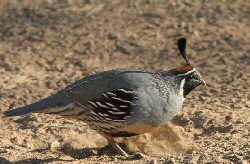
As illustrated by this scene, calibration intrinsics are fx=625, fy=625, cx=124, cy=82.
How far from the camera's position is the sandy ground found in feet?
18.2

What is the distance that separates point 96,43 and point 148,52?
0.72 m

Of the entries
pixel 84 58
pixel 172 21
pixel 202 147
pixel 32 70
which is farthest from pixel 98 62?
pixel 202 147

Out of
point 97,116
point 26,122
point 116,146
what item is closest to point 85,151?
point 116,146

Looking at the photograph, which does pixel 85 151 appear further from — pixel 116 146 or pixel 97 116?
pixel 97 116

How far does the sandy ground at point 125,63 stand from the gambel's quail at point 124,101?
31cm

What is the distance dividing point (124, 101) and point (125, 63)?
2.40m

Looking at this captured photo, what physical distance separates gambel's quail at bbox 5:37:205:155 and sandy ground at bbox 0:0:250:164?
1.03 ft

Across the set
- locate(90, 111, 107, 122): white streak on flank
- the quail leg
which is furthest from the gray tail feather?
→ the quail leg

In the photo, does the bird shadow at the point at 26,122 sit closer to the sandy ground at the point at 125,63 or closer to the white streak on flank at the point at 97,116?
the sandy ground at the point at 125,63

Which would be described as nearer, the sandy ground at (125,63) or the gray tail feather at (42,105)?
the gray tail feather at (42,105)

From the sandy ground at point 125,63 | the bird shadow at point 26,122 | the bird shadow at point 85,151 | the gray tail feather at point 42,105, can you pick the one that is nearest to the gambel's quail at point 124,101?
the gray tail feather at point 42,105

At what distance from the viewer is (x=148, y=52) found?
25.7ft

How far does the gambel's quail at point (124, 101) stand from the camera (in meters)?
5.20

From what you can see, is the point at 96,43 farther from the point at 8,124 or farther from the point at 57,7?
the point at 8,124
